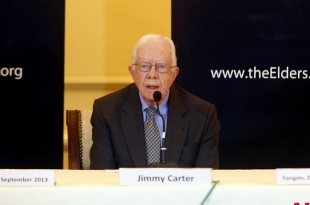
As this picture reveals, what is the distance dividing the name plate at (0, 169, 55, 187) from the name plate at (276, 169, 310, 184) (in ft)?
2.15

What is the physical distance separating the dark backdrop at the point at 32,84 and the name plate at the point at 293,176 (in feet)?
9.09

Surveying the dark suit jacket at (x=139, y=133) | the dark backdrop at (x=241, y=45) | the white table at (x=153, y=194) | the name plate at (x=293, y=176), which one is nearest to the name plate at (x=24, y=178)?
the white table at (x=153, y=194)

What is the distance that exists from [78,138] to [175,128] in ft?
1.54

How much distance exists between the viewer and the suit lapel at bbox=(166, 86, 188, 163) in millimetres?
3195

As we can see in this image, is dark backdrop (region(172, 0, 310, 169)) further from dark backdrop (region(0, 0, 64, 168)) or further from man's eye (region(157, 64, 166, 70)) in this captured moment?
man's eye (region(157, 64, 166, 70))

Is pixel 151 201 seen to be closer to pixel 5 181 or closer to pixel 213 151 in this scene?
pixel 5 181

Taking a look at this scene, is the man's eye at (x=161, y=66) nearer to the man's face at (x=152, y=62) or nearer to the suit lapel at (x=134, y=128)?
the man's face at (x=152, y=62)

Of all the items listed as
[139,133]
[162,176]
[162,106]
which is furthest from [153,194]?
[162,106]

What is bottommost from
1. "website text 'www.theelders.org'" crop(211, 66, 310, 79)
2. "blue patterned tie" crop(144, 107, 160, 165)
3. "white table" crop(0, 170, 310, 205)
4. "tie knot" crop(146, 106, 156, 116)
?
"white table" crop(0, 170, 310, 205)

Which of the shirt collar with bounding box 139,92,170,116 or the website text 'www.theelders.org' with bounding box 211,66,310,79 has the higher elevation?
the website text 'www.theelders.org' with bounding box 211,66,310,79

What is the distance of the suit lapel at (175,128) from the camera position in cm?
320

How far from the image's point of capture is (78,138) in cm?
335

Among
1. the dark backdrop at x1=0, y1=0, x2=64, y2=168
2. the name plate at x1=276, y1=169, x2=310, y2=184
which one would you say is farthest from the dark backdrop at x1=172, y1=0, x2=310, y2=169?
the name plate at x1=276, y1=169, x2=310, y2=184

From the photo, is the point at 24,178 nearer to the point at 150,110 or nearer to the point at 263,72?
the point at 150,110
